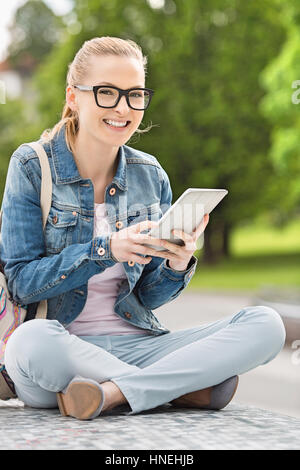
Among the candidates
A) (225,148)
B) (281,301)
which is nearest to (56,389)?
(281,301)

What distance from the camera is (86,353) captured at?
3.03 m

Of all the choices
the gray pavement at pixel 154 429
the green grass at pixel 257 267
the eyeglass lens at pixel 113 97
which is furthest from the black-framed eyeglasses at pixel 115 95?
the green grass at pixel 257 267

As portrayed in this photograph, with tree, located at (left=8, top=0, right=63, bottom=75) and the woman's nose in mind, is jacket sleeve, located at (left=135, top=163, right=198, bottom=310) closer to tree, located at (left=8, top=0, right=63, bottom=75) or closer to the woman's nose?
the woman's nose

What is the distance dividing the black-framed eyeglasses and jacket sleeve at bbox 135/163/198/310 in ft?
2.08

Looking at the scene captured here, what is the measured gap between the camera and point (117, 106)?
3178 mm

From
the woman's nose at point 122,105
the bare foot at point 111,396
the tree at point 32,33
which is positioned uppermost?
the tree at point 32,33

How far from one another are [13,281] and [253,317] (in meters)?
0.93

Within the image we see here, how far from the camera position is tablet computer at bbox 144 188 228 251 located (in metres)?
2.70

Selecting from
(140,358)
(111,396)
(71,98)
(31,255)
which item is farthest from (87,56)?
(111,396)

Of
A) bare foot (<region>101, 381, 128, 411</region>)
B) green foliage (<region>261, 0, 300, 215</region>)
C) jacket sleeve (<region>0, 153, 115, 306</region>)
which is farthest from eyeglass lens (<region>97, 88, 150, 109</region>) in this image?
green foliage (<region>261, 0, 300, 215</region>)

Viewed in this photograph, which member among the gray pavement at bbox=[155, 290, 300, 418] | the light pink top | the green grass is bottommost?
the green grass

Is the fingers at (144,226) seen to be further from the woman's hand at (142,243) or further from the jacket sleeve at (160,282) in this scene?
the jacket sleeve at (160,282)

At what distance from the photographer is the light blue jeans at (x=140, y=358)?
117 inches

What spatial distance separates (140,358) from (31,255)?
1.99 ft
